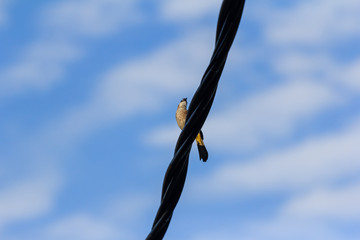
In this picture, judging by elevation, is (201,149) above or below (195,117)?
above

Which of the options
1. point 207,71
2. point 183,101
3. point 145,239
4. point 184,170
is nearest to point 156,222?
point 145,239

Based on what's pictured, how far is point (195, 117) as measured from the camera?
2.37m

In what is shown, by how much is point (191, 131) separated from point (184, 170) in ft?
0.51

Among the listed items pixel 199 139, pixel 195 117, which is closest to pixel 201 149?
pixel 199 139

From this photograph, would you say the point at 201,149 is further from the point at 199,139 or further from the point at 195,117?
the point at 195,117

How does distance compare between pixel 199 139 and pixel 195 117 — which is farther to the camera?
pixel 199 139

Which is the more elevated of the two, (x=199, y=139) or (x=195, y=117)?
(x=199, y=139)

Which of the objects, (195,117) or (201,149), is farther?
(201,149)

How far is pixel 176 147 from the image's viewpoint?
2400 millimetres

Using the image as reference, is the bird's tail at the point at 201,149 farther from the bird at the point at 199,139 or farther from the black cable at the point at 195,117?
the black cable at the point at 195,117

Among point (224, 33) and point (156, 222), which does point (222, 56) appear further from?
point (156, 222)

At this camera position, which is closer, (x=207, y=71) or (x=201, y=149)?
(x=207, y=71)

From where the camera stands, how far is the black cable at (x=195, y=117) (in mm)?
2293

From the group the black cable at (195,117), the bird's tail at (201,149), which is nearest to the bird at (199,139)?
the bird's tail at (201,149)
